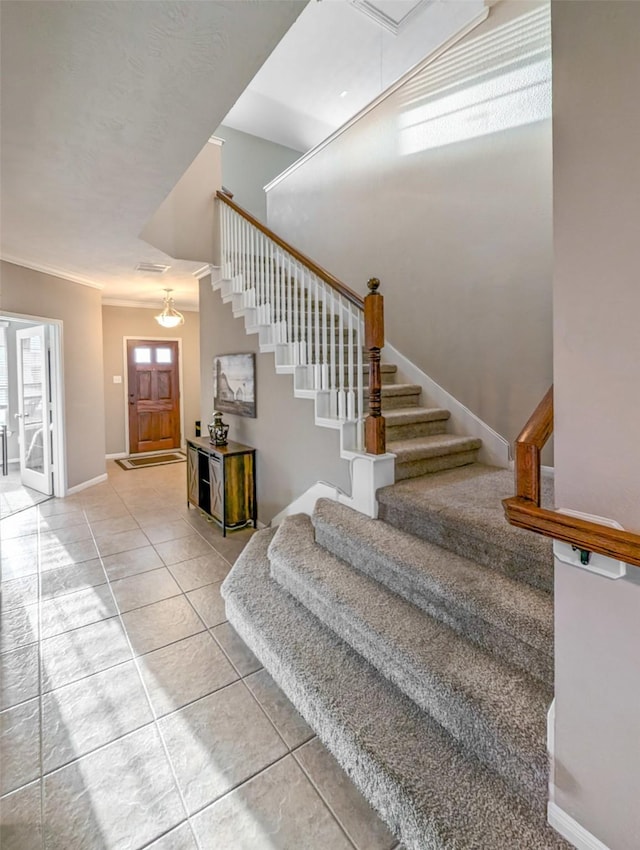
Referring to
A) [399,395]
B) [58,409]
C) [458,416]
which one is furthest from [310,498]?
[58,409]

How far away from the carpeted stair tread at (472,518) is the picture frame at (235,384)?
1885 millimetres

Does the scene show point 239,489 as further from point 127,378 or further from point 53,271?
point 127,378

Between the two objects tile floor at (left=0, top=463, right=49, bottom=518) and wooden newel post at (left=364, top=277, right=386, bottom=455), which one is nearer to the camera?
wooden newel post at (left=364, top=277, right=386, bottom=455)

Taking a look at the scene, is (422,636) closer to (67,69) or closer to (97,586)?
(97,586)

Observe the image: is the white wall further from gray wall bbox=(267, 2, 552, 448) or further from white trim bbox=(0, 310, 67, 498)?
white trim bbox=(0, 310, 67, 498)

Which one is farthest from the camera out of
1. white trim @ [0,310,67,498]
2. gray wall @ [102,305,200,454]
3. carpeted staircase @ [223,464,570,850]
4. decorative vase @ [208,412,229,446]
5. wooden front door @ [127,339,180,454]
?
wooden front door @ [127,339,180,454]

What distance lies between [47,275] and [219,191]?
87.3 inches

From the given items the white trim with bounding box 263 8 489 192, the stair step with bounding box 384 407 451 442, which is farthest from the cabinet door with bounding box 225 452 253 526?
the white trim with bounding box 263 8 489 192

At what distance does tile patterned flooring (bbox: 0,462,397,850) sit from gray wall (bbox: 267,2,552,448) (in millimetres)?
2483

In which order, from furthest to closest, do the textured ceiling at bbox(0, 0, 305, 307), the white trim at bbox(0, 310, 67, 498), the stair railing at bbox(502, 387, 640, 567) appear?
the white trim at bbox(0, 310, 67, 498) → the textured ceiling at bbox(0, 0, 305, 307) → the stair railing at bbox(502, 387, 640, 567)

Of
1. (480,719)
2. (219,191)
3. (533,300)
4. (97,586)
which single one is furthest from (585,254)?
(219,191)

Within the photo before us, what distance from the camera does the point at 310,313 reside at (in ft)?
10.8

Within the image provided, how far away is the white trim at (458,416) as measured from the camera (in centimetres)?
317

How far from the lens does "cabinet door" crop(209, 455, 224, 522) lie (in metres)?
3.76
